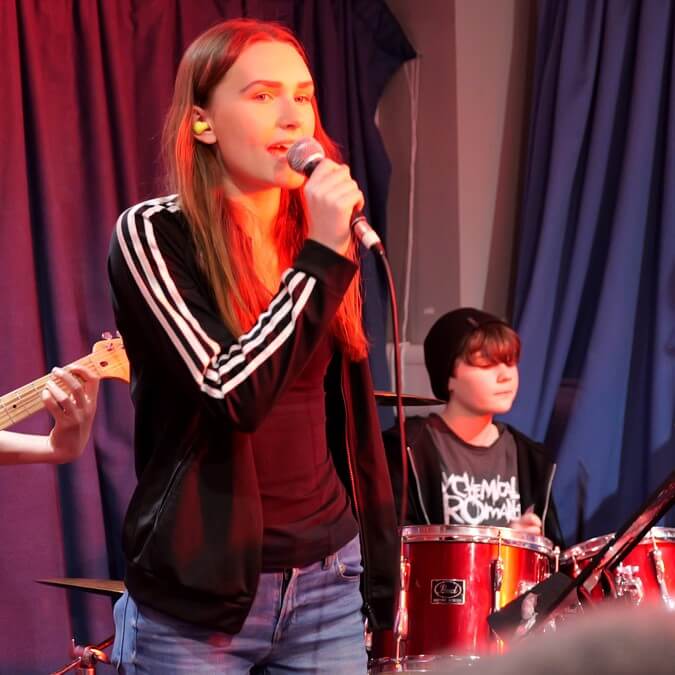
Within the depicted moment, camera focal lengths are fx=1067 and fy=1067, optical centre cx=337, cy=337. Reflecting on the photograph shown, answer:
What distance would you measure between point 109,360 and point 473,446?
3.65 feet

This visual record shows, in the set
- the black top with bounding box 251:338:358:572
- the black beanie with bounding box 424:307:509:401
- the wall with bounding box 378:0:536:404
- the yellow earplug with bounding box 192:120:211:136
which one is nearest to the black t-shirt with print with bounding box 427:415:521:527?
the black beanie with bounding box 424:307:509:401

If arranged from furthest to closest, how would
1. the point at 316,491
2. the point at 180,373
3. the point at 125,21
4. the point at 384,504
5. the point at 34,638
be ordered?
the point at 125,21 < the point at 34,638 < the point at 384,504 < the point at 316,491 < the point at 180,373

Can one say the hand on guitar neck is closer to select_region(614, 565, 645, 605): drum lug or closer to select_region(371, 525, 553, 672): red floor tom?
select_region(371, 525, 553, 672): red floor tom

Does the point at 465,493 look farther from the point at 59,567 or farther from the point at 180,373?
the point at 180,373

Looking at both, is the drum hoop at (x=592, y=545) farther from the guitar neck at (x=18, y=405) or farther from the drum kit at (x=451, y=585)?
the guitar neck at (x=18, y=405)

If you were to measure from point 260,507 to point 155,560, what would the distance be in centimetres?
14

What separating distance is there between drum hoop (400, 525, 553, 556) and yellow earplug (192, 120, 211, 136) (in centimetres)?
139

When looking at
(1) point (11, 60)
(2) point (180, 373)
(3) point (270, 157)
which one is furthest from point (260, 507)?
(1) point (11, 60)

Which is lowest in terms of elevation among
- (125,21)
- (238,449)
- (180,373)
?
(238,449)

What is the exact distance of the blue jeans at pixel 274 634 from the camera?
1292 mm

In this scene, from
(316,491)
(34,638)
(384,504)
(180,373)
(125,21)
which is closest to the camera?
(180,373)

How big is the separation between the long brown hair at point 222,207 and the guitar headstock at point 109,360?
1.10m

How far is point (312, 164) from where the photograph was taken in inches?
51.8

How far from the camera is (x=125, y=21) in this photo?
3.30 metres
